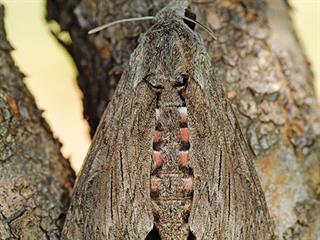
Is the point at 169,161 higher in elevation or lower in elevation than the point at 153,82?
lower

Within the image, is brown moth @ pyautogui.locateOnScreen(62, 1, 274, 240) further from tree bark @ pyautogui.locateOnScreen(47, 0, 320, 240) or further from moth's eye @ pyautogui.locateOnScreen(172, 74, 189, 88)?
tree bark @ pyautogui.locateOnScreen(47, 0, 320, 240)

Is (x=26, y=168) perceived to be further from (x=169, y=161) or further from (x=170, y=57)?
(x=170, y=57)

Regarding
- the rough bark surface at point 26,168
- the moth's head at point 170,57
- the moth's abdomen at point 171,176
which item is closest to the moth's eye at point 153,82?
the moth's head at point 170,57

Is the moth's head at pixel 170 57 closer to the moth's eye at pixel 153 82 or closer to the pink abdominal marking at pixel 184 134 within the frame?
the moth's eye at pixel 153 82

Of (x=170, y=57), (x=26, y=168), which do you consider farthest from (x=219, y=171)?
(x=26, y=168)

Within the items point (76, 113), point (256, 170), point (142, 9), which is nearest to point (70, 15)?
point (142, 9)

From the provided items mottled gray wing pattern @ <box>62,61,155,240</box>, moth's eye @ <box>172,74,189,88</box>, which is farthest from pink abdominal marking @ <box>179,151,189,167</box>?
moth's eye @ <box>172,74,189,88</box>

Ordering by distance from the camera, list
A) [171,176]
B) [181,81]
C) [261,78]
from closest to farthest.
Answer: [171,176] → [181,81] → [261,78]
